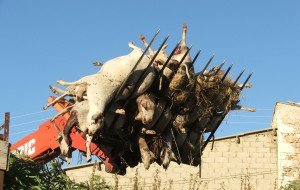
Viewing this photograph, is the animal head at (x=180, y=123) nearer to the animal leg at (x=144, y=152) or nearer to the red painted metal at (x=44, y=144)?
the animal leg at (x=144, y=152)

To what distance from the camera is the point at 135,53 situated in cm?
834

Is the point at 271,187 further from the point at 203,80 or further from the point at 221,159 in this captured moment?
the point at 203,80

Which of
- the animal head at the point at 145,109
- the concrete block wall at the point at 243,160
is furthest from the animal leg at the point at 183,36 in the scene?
the concrete block wall at the point at 243,160

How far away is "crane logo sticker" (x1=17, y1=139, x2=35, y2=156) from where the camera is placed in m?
11.0

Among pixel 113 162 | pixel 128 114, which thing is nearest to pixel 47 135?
pixel 113 162

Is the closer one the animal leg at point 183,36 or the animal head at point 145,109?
the animal head at point 145,109

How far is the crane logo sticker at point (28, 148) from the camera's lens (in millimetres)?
11003

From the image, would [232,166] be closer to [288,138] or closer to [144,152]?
[288,138]

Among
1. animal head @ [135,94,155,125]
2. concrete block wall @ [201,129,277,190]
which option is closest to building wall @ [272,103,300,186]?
concrete block wall @ [201,129,277,190]

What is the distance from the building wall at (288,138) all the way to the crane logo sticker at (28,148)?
1350 cm

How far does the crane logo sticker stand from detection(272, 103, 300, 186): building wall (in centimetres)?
1350

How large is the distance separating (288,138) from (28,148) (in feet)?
46.6

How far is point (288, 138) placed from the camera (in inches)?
929

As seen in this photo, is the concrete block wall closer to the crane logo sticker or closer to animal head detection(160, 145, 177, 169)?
the crane logo sticker
